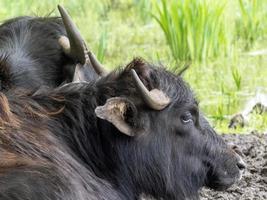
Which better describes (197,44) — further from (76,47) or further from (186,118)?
(186,118)

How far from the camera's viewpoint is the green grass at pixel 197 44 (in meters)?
9.31

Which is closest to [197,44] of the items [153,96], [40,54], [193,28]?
[193,28]

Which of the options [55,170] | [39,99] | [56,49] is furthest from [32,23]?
[55,170]

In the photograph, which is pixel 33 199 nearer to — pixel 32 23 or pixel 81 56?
pixel 81 56

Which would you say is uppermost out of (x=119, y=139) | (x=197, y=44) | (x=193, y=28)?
(x=119, y=139)

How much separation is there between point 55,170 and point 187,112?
3.20 ft

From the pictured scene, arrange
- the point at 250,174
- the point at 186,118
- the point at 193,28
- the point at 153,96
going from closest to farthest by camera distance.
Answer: the point at 153,96
the point at 186,118
the point at 250,174
the point at 193,28

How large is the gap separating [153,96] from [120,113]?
10.0 inches

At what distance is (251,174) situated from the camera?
6.71 metres

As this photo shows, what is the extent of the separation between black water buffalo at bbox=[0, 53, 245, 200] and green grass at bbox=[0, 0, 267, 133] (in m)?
3.08

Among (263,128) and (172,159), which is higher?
(172,159)

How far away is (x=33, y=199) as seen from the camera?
165 inches

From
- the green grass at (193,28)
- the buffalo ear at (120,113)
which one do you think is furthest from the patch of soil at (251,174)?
the green grass at (193,28)

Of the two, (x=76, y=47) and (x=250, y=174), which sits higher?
(x=76, y=47)
